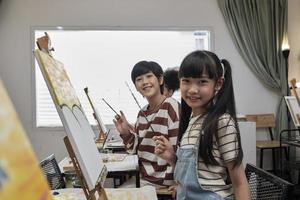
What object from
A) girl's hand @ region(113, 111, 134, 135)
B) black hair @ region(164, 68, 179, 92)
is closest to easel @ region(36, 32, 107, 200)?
girl's hand @ region(113, 111, 134, 135)

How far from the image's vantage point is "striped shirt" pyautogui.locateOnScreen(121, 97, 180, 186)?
72.2 inches

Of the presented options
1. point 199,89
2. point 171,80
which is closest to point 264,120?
point 171,80

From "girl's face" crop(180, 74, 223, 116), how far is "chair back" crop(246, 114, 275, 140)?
3.51 metres

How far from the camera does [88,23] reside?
175 inches

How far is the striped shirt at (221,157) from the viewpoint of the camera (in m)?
1.10

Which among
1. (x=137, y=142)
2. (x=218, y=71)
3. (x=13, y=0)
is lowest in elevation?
(x=137, y=142)

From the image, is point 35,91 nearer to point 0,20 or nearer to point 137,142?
point 0,20

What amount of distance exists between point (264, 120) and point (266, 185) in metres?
3.56

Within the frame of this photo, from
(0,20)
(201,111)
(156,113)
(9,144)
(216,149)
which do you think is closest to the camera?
(9,144)

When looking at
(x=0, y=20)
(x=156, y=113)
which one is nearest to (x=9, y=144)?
(x=156, y=113)

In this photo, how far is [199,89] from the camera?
119cm

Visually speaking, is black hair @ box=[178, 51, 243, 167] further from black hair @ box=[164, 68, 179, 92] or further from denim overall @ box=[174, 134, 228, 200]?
black hair @ box=[164, 68, 179, 92]

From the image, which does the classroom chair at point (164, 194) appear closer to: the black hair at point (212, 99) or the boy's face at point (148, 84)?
the boy's face at point (148, 84)

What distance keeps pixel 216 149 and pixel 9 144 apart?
85 centimetres
